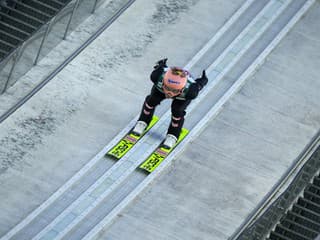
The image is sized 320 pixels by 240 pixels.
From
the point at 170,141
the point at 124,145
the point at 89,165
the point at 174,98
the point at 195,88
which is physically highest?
the point at 195,88

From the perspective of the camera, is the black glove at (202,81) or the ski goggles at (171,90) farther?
the black glove at (202,81)

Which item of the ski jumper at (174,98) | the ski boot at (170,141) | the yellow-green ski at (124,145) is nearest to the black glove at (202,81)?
the ski jumper at (174,98)

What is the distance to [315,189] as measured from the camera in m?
30.2

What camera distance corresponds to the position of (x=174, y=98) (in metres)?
28.5

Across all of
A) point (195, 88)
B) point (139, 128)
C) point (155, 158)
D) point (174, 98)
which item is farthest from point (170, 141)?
point (195, 88)

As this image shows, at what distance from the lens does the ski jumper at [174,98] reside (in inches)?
1115

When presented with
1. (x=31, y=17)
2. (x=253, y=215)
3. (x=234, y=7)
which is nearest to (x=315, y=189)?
(x=253, y=215)

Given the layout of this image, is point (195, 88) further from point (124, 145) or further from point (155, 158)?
point (124, 145)

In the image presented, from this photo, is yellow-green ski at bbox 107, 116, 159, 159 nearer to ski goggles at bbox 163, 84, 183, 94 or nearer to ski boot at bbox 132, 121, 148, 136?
ski boot at bbox 132, 121, 148, 136

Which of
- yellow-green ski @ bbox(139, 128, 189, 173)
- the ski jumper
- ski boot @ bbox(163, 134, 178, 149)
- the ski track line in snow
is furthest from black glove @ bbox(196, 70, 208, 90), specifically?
the ski track line in snow

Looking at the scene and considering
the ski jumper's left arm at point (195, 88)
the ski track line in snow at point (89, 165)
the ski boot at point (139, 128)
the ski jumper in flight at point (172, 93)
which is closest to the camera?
the ski track line in snow at point (89, 165)

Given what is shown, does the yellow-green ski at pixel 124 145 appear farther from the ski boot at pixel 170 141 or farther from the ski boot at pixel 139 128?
the ski boot at pixel 170 141

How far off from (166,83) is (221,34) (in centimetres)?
480

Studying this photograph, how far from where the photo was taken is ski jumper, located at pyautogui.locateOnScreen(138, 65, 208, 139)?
2833 cm
